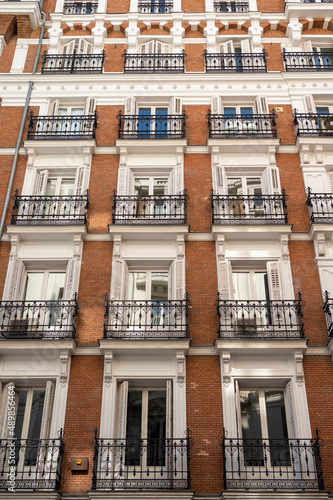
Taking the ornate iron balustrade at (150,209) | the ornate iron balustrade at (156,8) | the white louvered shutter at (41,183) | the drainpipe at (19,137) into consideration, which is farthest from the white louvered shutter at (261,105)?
the drainpipe at (19,137)

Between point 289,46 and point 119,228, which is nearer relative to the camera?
point 119,228

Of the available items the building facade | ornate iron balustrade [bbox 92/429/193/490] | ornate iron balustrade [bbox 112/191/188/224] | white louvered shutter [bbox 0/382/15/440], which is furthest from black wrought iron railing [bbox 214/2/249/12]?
ornate iron balustrade [bbox 92/429/193/490]

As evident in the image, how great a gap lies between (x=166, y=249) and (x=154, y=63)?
8.04 m

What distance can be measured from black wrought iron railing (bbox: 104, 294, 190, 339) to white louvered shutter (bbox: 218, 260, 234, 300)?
104 centimetres

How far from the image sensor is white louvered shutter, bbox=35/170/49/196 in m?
19.4

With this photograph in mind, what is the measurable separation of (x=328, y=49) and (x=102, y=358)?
14.9m

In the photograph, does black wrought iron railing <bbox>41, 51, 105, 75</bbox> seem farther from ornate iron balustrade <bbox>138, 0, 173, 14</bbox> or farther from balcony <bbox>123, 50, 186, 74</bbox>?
ornate iron balustrade <bbox>138, 0, 173, 14</bbox>

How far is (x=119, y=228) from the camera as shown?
17938 millimetres

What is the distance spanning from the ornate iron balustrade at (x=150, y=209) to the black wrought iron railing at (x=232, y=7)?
946 centimetres

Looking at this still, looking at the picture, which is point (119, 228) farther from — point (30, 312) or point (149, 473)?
point (149, 473)

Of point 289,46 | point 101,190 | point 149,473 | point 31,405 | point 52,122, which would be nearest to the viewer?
point 149,473

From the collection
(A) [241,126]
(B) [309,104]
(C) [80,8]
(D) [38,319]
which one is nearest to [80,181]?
(D) [38,319]

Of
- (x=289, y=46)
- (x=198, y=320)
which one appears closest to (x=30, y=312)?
(x=198, y=320)

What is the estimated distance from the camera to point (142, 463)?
14672mm
